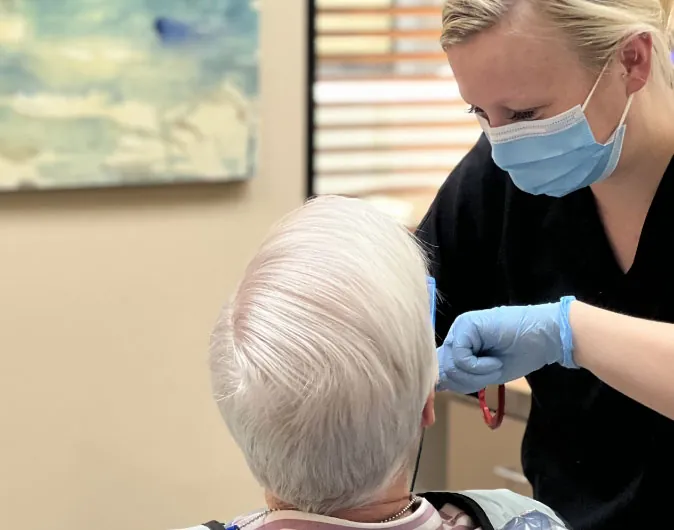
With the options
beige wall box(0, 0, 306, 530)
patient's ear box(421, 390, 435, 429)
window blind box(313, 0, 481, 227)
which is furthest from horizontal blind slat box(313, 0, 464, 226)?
patient's ear box(421, 390, 435, 429)

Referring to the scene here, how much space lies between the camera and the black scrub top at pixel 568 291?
1187 millimetres

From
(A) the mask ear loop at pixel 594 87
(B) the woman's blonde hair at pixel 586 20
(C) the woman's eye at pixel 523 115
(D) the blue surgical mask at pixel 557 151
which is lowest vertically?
(D) the blue surgical mask at pixel 557 151

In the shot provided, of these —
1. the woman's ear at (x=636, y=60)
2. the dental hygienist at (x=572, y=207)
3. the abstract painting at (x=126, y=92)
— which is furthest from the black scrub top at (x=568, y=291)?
the abstract painting at (x=126, y=92)

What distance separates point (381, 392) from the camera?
81 centimetres

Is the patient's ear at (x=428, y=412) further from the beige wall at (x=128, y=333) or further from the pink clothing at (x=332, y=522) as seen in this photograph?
the beige wall at (x=128, y=333)

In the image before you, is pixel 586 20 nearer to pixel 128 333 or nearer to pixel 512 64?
pixel 512 64

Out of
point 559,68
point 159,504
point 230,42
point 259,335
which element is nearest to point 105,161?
point 230,42

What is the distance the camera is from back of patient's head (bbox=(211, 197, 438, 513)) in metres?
0.80

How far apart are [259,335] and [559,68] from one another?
552 millimetres

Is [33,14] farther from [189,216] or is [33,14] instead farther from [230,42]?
[189,216]

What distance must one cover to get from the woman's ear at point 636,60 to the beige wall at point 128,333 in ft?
3.43

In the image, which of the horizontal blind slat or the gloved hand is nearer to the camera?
the gloved hand

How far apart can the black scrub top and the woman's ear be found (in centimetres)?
12

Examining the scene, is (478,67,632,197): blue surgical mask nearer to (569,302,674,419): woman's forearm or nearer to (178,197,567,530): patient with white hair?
(569,302,674,419): woman's forearm
